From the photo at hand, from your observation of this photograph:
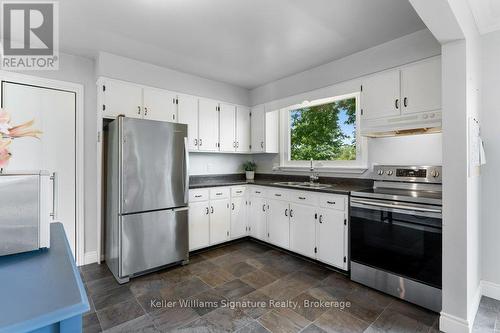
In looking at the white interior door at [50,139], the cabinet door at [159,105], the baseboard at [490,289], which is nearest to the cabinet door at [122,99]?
the cabinet door at [159,105]

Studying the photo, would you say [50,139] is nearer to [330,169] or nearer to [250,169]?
[250,169]

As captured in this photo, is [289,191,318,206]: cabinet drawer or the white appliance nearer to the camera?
the white appliance

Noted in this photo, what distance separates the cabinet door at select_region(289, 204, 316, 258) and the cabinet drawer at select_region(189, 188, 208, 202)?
1.19 metres

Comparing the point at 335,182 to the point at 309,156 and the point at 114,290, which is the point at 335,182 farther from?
the point at 114,290

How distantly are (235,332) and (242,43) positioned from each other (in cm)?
276

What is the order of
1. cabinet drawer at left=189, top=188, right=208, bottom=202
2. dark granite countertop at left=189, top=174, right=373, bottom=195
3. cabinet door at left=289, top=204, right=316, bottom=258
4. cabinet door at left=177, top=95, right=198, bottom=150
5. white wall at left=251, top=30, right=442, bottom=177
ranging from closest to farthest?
white wall at left=251, top=30, right=442, bottom=177 < dark granite countertop at left=189, top=174, right=373, bottom=195 < cabinet door at left=289, top=204, right=316, bottom=258 < cabinet drawer at left=189, top=188, right=208, bottom=202 < cabinet door at left=177, top=95, right=198, bottom=150

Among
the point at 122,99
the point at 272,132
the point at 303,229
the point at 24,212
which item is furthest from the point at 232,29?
the point at 303,229

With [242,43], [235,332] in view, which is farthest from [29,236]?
[242,43]

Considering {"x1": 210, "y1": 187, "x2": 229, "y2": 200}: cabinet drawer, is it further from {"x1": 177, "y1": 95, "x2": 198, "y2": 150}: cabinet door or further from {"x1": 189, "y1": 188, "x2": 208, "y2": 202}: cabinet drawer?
{"x1": 177, "y1": 95, "x2": 198, "y2": 150}: cabinet door

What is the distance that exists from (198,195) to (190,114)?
1185mm

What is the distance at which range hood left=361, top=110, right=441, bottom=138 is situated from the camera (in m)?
2.39

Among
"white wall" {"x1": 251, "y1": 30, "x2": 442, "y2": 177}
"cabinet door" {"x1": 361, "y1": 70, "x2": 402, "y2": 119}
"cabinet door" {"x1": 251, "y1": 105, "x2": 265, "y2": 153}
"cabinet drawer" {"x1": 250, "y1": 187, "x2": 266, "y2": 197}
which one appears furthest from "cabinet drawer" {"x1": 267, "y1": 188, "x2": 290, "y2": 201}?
"cabinet door" {"x1": 361, "y1": 70, "x2": 402, "y2": 119}

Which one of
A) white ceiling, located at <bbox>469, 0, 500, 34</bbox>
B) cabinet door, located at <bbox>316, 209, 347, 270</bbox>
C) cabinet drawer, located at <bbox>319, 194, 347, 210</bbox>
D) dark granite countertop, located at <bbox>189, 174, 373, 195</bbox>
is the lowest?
cabinet door, located at <bbox>316, 209, 347, 270</bbox>


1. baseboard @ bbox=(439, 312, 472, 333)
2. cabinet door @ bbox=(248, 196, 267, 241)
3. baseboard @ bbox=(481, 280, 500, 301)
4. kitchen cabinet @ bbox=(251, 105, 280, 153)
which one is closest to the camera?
baseboard @ bbox=(439, 312, 472, 333)
